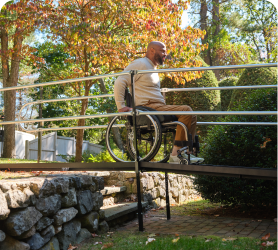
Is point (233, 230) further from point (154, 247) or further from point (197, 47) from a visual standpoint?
point (197, 47)

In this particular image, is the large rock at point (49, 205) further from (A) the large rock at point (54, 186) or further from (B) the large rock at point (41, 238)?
(B) the large rock at point (41, 238)

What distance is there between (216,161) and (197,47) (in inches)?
161

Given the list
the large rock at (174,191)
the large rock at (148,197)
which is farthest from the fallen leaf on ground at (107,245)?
the large rock at (174,191)

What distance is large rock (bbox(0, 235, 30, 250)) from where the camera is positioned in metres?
2.41

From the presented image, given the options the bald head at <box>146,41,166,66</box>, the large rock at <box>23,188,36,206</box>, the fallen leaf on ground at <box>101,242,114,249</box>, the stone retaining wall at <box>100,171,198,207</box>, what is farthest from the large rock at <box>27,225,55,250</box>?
the bald head at <box>146,41,166,66</box>

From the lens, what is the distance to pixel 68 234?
3143mm

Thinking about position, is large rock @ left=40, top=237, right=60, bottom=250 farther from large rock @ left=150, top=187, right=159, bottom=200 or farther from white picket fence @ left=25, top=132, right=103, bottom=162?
white picket fence @ left=25, top=132, right=103, bottom=162

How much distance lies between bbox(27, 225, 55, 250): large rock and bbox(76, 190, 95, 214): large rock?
1.76 ft

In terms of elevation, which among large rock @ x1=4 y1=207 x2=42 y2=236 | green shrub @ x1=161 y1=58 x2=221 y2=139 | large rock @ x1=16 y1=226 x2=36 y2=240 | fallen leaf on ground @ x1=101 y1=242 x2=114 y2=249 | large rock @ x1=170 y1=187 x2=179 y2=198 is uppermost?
green shrub @ x1=161 y1=58 x2=221 y2=139

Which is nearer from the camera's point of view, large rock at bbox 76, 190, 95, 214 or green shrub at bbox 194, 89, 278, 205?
large rock at bbox 76, 190, 95, 214

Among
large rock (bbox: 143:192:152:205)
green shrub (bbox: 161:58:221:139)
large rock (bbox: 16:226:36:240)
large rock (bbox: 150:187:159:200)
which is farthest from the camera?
green shrub (bbox: 161:58:221:139)

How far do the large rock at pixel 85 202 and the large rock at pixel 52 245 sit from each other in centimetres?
49

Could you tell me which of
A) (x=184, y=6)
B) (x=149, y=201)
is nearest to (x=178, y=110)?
(x=149, y=201)

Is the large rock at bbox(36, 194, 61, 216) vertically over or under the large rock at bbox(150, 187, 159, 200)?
over
